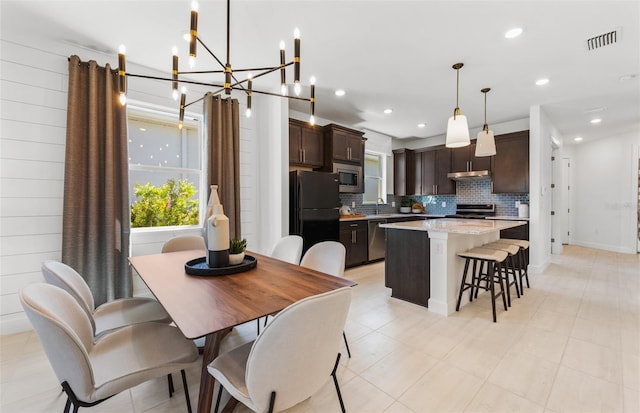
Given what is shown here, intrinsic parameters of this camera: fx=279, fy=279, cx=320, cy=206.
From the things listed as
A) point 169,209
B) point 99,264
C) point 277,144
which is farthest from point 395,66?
point 99,264

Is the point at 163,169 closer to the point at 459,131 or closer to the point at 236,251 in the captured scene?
the point at 236,251

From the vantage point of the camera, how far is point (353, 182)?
5184mm

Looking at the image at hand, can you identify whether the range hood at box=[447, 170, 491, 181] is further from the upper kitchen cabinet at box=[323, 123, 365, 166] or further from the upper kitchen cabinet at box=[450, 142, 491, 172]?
the upper kitchen cabinet at box=[323, 123, 365, 166]

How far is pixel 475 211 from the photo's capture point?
18.4 ft

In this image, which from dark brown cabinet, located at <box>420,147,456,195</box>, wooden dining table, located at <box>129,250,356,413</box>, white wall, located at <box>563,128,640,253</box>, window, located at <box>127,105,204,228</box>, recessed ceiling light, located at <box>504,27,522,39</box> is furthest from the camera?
white wall, located at <box>563,128,640,253</box>

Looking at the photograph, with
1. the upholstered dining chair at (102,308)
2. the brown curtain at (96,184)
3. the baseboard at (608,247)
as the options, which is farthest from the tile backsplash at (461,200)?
the upholstered dining chair at (102,308)

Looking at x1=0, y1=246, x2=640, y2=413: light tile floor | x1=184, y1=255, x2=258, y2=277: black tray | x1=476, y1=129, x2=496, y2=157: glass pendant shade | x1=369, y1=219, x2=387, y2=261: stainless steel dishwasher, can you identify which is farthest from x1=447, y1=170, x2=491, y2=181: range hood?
x1=184, y1=255, x2=258, y2=277: black tray

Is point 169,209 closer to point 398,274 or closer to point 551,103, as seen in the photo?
point 398,274

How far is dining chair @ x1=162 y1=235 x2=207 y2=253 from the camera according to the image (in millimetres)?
2658

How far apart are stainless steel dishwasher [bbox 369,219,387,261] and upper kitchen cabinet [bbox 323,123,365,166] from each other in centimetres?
120

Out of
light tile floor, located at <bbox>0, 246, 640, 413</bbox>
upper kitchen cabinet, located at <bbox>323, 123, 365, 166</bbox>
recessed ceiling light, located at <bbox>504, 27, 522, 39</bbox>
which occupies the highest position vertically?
recessed ceiling light, located at <bbox>504, 27, 522, 39</bbox>

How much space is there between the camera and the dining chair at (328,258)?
6.88 ft

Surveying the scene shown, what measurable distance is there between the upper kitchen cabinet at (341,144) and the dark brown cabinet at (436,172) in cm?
186

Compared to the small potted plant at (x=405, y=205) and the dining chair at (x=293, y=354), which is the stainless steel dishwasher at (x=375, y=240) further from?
the dining chair at (x=293, y=354)
